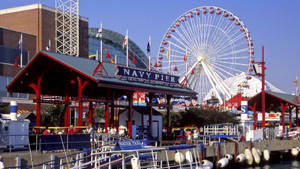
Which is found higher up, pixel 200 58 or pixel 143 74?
pixel 200 58

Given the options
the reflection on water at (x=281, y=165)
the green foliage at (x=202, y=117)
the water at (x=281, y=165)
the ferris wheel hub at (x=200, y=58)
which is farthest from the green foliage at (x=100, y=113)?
the reflection on water at (x=281, y=165)

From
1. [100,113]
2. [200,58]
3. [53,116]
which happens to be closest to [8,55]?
[100,113]

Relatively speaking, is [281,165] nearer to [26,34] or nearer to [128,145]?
[128,145]

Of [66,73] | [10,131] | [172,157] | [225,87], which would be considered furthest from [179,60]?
[10,131]

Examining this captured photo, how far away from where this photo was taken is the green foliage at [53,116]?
202 ft

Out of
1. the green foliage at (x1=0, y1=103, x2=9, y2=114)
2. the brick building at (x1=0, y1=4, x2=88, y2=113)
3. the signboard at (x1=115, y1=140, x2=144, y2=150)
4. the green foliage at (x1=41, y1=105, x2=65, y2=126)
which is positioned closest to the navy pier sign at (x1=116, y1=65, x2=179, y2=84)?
the signboard at (x1=115, y1=140, x2=144, y2=150)

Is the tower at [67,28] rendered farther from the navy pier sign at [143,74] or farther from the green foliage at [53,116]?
the navy pier sign at [143,74]

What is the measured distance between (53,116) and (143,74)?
28.5 m

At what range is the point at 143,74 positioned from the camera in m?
39.1

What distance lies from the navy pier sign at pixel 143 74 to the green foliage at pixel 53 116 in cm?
2251

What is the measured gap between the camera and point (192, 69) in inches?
3017

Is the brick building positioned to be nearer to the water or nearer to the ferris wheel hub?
the ferris wheel hub

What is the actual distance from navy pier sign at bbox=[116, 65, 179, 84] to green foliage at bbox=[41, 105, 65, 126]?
73.9ft

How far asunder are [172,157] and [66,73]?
11.3 meters
